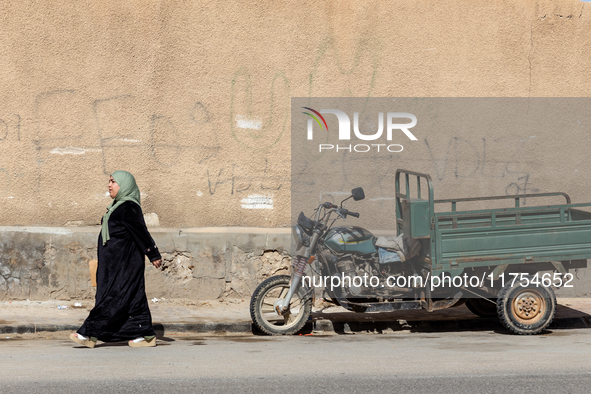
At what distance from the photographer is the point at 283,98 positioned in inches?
369

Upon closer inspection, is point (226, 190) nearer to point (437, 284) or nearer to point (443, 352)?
point (437, 284)

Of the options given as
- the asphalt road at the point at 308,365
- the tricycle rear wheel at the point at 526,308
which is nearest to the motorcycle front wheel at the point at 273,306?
the asphalt road at the point at 308,365

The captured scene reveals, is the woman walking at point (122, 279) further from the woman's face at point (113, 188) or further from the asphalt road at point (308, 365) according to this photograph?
the asphalt road at point (308, 365)

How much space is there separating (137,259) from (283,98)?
357 cm

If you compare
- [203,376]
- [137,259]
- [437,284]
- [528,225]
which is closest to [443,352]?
[437,284]

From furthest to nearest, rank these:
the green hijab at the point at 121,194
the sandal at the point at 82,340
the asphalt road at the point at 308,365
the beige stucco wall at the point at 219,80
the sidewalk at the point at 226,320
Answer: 1. the beige stucco wall at the point at 219,80
2. the sidewalk at the point at 226,320
3. the green hijab at the point at 121,194
4. the sandal at the point at 82,340
5. the asphalt road at the point at 308,365

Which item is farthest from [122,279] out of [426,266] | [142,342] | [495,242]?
[495,242]

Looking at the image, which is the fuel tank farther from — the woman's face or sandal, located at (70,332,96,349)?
sandal, located at (70,332,96,349)

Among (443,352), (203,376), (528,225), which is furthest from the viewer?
(528,225)

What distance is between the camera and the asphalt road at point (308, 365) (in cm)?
513

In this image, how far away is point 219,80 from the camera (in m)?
9.26

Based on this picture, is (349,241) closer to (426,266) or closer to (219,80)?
(426,266)

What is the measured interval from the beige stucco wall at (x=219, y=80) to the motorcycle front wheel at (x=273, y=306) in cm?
224

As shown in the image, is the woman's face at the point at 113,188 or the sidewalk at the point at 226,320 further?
the sidewalk at the point at 226,320
